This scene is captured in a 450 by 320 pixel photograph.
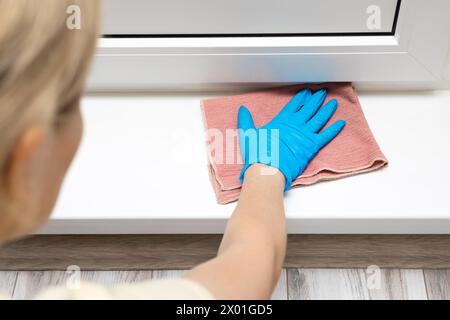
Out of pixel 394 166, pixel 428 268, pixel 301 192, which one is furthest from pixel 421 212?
pixel 428 268

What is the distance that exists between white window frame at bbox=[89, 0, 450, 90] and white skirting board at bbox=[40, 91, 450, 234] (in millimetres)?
75

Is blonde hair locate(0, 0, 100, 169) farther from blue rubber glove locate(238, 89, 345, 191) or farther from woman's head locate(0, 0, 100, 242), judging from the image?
blue rubber glove locate(238, 89, 345, 191)

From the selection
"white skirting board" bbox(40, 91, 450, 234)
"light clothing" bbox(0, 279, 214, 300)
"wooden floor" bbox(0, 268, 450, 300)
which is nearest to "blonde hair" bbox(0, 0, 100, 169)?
"light clothing" bbox(0, 279, 214, 300)

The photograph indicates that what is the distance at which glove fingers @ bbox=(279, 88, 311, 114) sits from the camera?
1139mm

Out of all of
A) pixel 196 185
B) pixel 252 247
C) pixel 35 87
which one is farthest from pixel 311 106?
pixel 35 87

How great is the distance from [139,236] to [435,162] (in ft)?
1.83

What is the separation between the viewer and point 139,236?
117 cm

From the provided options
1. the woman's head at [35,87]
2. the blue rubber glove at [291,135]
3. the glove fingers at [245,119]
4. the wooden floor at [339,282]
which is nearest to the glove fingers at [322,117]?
the blue rubber glove at [291,135]

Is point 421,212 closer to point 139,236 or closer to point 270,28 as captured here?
point 270,28

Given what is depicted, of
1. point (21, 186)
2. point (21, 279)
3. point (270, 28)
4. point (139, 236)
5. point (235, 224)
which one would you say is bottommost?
point (21, 279)

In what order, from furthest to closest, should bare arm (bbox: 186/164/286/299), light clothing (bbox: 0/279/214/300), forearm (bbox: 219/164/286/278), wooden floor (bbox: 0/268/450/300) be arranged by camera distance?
wooden floor (bbox: 0/268/450/300) < forearm (bbox: 219/164/286/278) < bare arm (bbox: 186/164/286/299) < light clothing (bbox: 0/279/214/300)

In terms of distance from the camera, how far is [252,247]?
0.84 metres

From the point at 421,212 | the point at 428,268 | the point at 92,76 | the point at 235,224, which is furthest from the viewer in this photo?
the point at 428,268

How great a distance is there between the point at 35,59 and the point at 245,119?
0.66m
